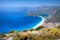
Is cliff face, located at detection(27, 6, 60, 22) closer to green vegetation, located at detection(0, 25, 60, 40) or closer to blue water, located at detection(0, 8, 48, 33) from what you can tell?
blue water, located at detection(0, 8, 48, 33)

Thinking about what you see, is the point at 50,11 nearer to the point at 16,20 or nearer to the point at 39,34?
the point at 39,34

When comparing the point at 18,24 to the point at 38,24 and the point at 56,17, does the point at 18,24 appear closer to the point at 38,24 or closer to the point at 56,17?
the point at 38,24

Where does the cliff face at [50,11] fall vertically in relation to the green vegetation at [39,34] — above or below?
above

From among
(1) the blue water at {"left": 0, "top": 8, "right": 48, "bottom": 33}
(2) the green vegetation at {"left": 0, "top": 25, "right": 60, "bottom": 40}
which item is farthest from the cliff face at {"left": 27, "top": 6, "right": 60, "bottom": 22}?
(2) the green vegetation at {"left": 0, "top": 25, "right": 60, "bottom": 40}

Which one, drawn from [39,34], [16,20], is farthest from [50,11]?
[16,20]

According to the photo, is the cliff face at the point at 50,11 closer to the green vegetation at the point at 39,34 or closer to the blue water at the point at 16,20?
the blue water at the point at 16,20

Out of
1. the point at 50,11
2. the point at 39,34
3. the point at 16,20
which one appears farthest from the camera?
the point at 50,11

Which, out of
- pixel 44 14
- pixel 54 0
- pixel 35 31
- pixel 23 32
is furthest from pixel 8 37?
pixel 54 0

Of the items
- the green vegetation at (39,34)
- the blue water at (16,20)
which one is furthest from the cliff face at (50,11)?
the green vegetation at (39,34)
